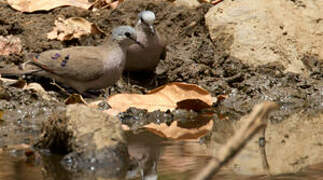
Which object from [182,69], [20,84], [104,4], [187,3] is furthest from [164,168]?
[104,4]

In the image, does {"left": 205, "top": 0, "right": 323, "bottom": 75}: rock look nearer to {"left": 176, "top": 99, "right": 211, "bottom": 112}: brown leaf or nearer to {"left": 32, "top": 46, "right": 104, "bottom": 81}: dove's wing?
{"left": 176, "top": 99, "right": 211, "bottom": 112}: brown leaf

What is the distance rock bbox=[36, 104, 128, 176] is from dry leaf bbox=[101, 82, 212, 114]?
65.1 inches

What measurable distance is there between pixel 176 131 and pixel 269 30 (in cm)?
276

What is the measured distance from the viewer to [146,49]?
22.5 ft

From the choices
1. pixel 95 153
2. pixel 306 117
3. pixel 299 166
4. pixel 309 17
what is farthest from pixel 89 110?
pixel 309 17

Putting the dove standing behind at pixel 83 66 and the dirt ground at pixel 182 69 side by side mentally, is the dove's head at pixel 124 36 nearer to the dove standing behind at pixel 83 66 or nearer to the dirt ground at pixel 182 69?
the dove standing behind at pixel 83 66

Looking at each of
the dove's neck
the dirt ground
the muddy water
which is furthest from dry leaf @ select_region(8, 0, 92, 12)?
the muddy water

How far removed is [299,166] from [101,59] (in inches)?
122

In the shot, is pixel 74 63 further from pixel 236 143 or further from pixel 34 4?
pixel 236 143

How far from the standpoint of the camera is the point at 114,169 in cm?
343

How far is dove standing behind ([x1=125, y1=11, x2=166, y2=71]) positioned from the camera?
22.5 ft

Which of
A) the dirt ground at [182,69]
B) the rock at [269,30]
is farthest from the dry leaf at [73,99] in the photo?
the rock at [269,30]

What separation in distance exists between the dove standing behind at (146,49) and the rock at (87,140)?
3.14 meters

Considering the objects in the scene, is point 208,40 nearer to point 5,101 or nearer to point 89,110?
point 5,101
